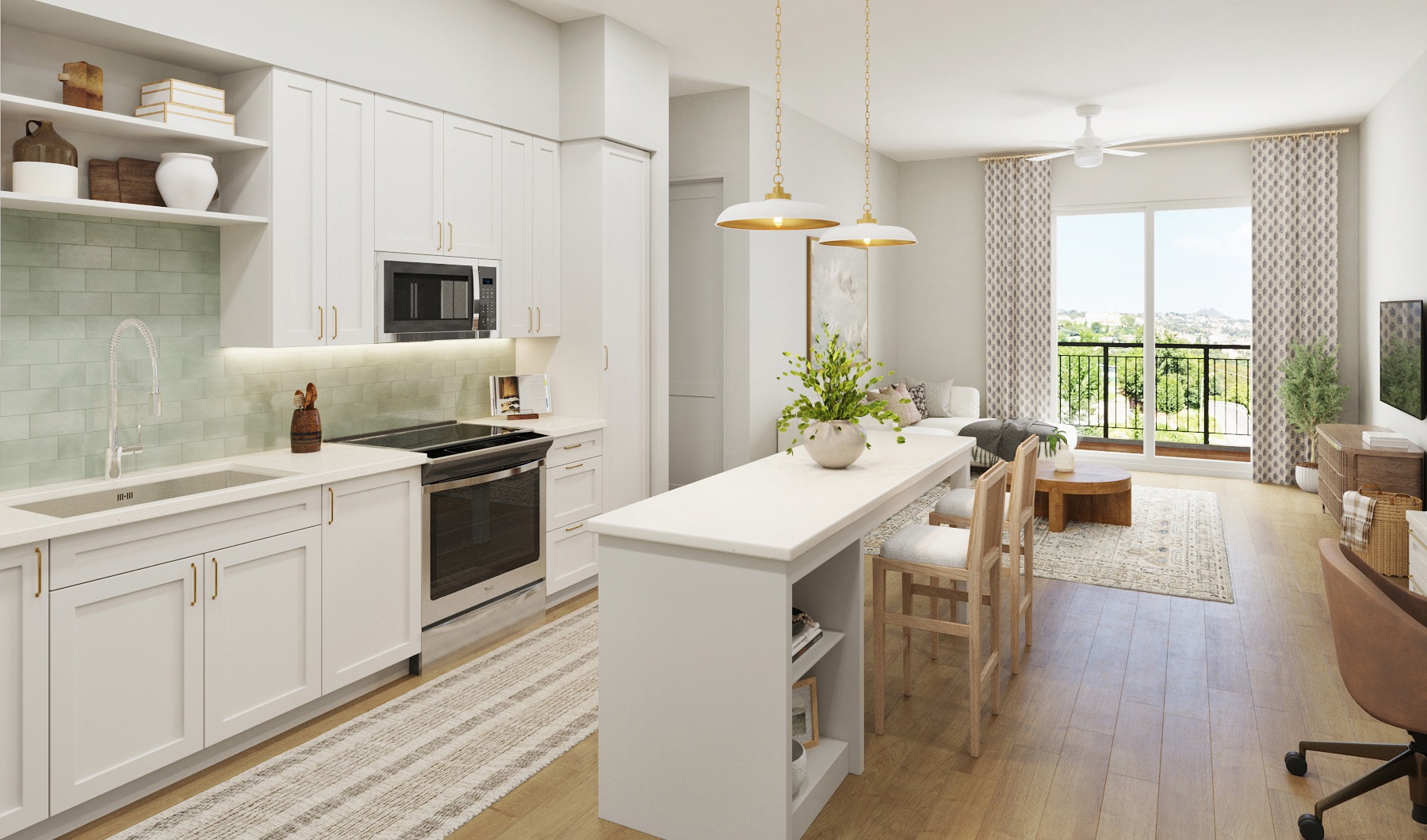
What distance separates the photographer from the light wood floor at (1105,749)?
2525 mm

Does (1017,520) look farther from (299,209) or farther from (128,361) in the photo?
(128,361)

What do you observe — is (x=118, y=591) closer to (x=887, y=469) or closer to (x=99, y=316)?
(x=99, y=316)

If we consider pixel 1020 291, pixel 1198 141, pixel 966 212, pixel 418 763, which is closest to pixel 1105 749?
pixel 418 763

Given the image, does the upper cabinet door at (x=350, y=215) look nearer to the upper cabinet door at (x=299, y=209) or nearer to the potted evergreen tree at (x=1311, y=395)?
the upper cabinet door at (x=299, y=209)

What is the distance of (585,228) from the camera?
183 inches

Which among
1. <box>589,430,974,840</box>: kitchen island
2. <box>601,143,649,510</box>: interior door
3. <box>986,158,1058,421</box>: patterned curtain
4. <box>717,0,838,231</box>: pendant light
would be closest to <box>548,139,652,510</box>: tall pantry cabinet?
<box>601,143,649,510</box>: interior door

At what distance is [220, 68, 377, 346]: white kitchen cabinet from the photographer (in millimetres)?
3238

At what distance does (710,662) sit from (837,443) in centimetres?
118

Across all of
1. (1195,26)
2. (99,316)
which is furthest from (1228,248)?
(99,316)

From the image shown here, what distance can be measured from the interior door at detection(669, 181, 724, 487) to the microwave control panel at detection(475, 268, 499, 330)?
2.32 metres

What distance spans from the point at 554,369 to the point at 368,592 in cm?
177

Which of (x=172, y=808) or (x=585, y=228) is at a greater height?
(x=585, y=228)

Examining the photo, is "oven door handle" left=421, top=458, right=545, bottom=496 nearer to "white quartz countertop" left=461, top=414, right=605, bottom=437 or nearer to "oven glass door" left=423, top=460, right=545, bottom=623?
"oven glass door" left=423, top=460, right=545, bottom=623

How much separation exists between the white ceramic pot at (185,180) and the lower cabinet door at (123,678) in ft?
4.05
